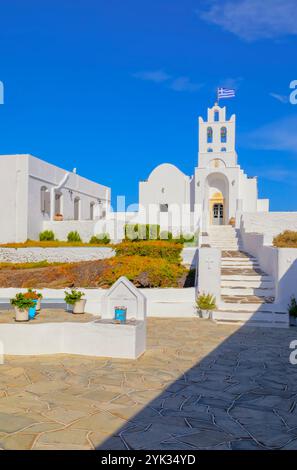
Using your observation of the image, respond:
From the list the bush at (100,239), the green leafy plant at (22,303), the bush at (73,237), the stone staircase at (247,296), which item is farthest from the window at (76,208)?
the green leafy plant at (22,303)

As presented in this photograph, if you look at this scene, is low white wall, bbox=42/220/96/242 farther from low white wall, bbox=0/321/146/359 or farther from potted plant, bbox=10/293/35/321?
low white wall, bbox=0/321/146/359

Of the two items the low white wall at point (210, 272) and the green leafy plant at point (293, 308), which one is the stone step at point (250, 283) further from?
the green leafy plant at point (293, 308)

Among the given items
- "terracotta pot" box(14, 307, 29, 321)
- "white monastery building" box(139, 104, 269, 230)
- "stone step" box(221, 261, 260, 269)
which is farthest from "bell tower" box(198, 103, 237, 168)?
"terracotta pot" box(14, 307, 29, 321)

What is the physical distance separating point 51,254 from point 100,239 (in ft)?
12.2

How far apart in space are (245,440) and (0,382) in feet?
11.4

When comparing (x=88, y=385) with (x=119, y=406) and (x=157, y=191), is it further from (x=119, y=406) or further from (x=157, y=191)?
(x=157, y=191)

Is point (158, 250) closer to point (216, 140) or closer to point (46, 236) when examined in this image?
point (46, 236)

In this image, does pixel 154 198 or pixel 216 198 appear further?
pixel 154 198

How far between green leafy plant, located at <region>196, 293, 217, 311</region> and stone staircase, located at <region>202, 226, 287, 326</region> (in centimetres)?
22

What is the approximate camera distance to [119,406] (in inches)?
187

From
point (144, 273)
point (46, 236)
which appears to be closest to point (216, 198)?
point (46, 236)

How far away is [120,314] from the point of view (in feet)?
24.6
